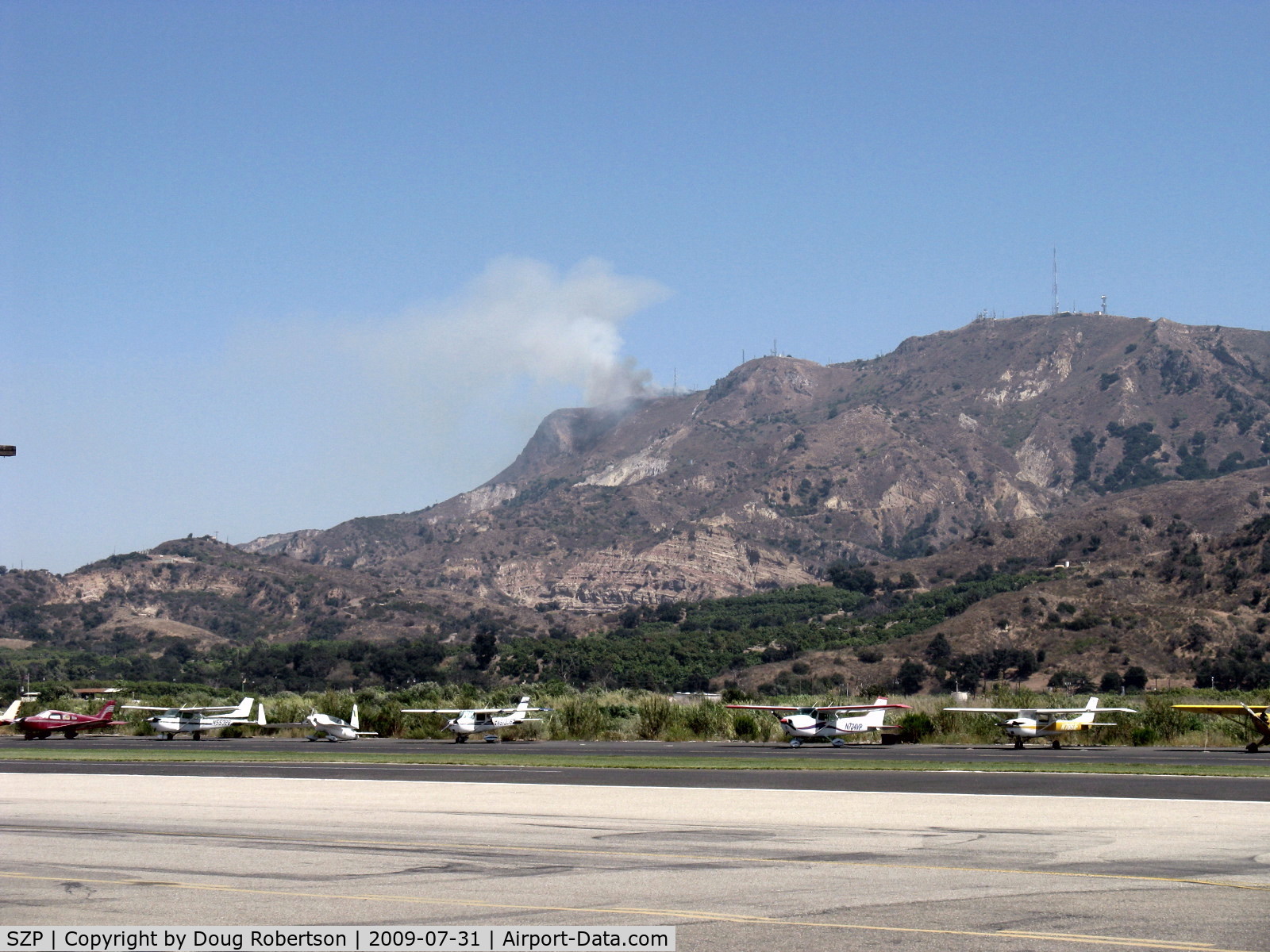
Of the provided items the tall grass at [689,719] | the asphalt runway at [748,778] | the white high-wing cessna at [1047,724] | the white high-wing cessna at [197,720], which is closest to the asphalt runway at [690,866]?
the asphalt runway at [748,778]

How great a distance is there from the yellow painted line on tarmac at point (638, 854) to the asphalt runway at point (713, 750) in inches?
786

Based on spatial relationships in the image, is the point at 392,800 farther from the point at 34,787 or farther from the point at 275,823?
the point at 34,787

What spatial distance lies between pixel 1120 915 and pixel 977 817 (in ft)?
28.3

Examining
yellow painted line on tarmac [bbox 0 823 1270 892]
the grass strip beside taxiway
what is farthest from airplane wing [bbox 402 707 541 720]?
yellow painted line on tarmac [bbox 0 823 1270 892]

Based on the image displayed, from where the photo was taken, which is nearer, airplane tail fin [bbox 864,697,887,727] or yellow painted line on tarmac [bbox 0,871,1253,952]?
yellow painted line on tarmac [bbox 0,871,1253,952]

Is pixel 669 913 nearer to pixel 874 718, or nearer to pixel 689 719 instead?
pixel 874 718

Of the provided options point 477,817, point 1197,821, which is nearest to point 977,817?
point 1197,821

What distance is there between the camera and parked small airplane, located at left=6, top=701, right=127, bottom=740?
53969mm

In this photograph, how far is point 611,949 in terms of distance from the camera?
10328mm
